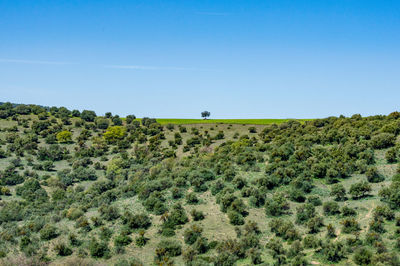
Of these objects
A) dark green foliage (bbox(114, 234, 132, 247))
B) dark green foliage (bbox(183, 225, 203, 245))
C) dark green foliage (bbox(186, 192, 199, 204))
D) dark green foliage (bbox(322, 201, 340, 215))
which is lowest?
dark green foliage (bbox(114, 234, 132, 247))

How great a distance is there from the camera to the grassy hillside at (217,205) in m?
40.8

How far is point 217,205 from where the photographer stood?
5462cm

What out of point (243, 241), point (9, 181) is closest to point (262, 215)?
point (243, 241)

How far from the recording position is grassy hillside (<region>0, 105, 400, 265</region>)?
40750 mm

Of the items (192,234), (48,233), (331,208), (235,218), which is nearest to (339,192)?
(331,208)

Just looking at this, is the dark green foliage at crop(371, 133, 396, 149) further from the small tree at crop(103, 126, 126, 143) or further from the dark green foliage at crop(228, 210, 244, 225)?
the small tree at crop(103, 126, 126, 143)

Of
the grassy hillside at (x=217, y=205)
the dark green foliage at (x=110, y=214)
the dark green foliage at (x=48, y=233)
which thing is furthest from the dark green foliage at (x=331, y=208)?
the dark green foliage at (x=48, y=233)

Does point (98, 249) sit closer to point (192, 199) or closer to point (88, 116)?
point (192, 199)

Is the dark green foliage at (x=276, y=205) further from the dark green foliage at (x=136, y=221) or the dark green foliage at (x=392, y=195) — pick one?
the dark green foliage at (x=136, y=221)

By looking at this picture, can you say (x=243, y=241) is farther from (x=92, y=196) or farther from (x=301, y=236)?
(x=92, y=196)

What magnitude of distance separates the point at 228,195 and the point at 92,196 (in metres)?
29.8

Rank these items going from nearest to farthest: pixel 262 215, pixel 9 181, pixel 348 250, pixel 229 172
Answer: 1. pixel 348 250
2. pixel 262 215
3. pixel 229 172
4. pixel 9 181

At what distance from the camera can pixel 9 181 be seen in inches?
3164

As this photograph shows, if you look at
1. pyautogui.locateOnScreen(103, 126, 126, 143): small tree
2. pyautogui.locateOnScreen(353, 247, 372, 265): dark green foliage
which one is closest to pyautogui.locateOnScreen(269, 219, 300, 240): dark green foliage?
pyautogui.locateOnScreen(353, 247, 372, 265): dark green foliage
